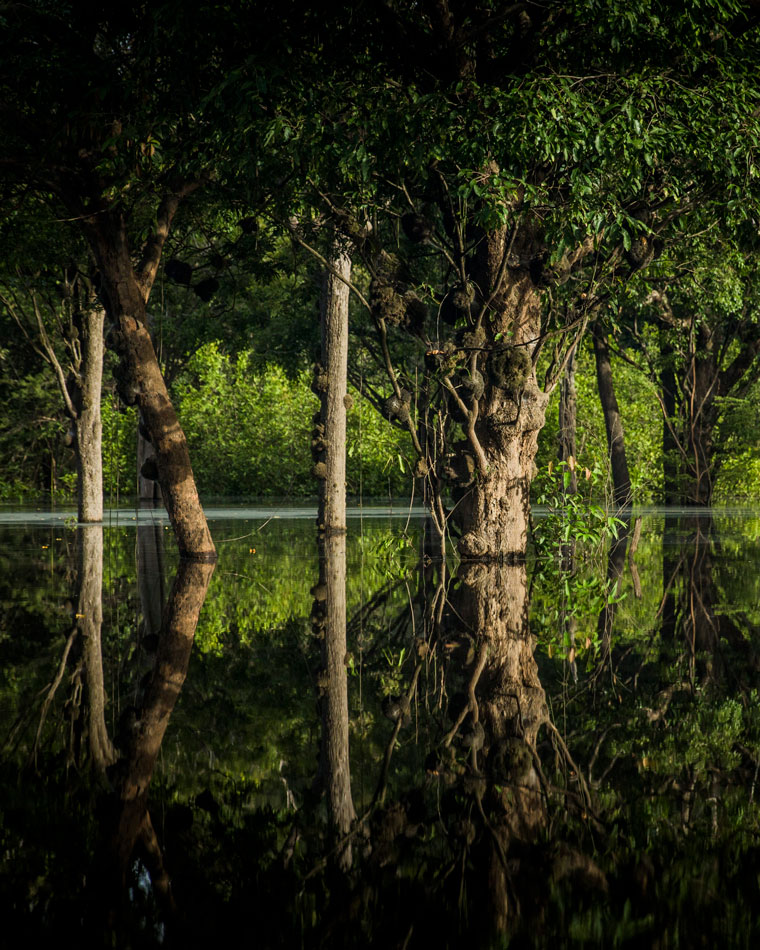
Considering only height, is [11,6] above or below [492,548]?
above

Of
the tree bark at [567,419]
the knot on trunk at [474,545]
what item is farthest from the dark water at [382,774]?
the tree bark at [567,419]

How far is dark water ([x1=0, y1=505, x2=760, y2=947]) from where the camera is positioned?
3.23 metres

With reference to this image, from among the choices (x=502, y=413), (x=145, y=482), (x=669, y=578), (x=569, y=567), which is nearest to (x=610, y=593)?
(x=669, y=578)

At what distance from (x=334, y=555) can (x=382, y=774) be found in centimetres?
1386

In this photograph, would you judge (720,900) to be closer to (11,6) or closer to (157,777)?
(157,777)

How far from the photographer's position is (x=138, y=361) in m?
15.8

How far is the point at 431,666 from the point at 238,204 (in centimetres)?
1169

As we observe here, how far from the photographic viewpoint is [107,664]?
768 centimetres

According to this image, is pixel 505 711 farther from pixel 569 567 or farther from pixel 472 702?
pixel 569 567

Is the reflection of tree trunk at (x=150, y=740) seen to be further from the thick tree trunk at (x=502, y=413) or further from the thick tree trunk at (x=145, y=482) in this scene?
the thick tree trunk at (x=145, y=482)

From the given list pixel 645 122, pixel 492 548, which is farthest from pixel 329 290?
pixel 645 122

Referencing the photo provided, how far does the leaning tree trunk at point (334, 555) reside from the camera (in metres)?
4.76

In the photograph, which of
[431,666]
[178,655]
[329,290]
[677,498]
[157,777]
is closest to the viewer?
[157,777]

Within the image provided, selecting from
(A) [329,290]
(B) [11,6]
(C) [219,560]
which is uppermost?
(B) [11,6]
